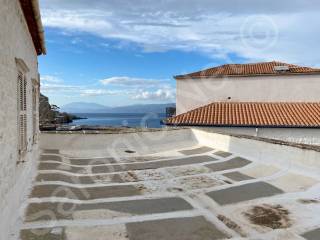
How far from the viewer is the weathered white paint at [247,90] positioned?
22938 millimetres

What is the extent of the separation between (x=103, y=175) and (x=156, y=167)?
6.84 feet

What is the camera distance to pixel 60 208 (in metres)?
7.02

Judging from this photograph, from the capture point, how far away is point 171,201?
25.5 feet

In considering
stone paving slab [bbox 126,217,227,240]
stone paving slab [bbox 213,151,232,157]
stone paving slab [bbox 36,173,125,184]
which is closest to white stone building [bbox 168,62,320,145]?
stone paving slab [bbox 213,151,232,157]

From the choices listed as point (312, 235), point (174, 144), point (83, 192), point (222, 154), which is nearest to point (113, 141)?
point (174, 144)

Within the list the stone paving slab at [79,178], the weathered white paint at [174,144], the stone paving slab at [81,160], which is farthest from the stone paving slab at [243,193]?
the stone paving slab at [81,160]

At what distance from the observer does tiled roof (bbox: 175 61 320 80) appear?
76.3 ft

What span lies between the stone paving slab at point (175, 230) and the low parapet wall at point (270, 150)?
5034 millimetres

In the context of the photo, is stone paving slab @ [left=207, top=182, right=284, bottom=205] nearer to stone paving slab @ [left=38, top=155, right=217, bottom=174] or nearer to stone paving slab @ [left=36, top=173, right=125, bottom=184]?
stone paving slab @ [left=36, top=173, right=125, bottom=184]

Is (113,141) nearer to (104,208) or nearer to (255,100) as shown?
(104,208)

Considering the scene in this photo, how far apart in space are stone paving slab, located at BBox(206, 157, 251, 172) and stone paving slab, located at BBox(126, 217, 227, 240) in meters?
4.92

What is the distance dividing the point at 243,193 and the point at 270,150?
156 inches

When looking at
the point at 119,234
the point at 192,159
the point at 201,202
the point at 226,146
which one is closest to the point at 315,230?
the point at 201,202

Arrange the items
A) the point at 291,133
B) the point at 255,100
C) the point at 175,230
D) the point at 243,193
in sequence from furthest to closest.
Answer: the point at 255,100
the point at 291,133
the point at 243,193
the point at 175,230
